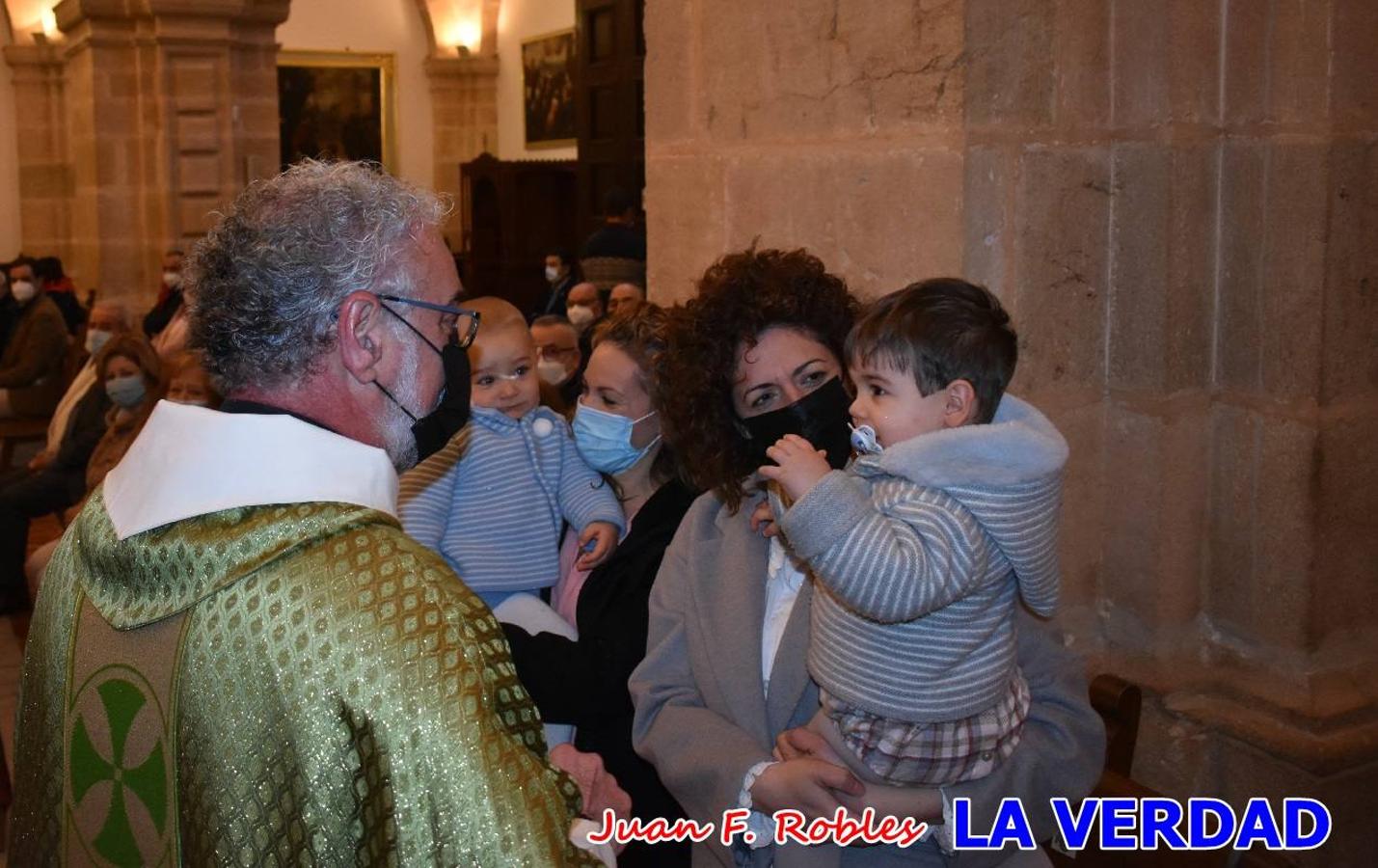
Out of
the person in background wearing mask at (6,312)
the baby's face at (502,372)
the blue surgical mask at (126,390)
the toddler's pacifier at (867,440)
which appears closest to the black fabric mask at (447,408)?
the toddler's pacifier at (867,440)

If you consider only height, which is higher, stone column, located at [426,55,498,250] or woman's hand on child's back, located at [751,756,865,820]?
stone column, located at [426,55,498,250]

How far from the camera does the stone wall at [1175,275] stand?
2816 mm

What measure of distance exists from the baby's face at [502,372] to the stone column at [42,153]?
43.3ft

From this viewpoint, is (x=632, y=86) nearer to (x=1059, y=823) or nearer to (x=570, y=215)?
(x=570, y=215)

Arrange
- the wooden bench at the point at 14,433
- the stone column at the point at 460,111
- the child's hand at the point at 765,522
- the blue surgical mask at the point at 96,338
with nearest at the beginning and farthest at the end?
1. the child's hand at the point at 765,522
2. the blue surgical mask at the point at 96,338
3. the wooden bench at the point at 14,433
4. the stone column at the point at 460,111

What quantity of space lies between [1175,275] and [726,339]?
1.06 meters

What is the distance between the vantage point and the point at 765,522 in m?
2.38

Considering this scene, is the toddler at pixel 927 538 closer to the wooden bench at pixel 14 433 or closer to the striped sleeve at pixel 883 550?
the striped sleeve at pixel 883 550

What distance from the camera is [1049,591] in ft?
6.84

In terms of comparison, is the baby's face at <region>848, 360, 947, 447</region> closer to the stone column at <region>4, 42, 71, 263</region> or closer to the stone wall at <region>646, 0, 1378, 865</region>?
the stone wall at <region>646, 0, 1378, 865</region>

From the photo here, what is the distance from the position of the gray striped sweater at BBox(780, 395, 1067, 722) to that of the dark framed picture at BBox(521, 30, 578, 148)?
13594 mm

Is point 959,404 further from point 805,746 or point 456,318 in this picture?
point 456,318

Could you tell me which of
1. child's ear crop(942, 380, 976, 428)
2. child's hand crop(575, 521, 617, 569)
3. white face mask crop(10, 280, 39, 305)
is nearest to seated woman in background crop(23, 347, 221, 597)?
child's hand crop(575, 521, 617, 569)

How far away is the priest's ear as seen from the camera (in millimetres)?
1742
